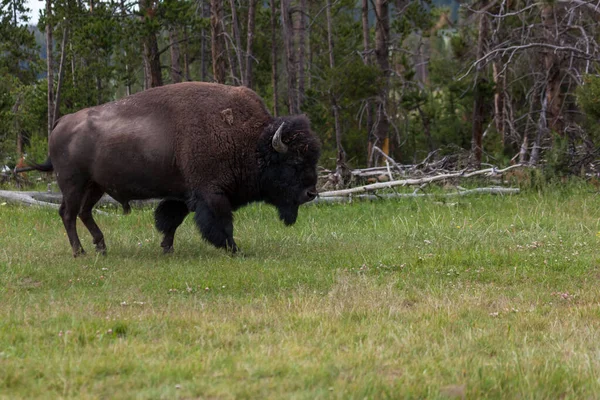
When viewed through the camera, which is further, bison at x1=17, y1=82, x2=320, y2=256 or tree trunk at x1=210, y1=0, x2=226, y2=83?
tree trunk at x1=210, y1=0, x2=226, y2=83

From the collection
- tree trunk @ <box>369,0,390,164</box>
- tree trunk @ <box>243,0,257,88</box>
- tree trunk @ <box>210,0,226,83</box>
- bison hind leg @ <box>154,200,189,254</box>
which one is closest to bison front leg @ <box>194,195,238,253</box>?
bison hind leg @ <box>154,200,189,254</box>

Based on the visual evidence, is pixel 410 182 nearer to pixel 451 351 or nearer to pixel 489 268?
pixel 489 268

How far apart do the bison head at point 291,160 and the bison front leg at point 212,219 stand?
25.8 inches

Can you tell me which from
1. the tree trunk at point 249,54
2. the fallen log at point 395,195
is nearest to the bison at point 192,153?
the fallen log at point 395,195

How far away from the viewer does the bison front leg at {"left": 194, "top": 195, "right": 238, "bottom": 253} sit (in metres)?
8.76

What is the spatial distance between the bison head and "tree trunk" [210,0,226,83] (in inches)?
261

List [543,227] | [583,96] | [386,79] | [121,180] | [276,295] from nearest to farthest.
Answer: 1. [276,295]
2. [121,180]
3. [543,227]
4. [583,96]
5. [386,79]

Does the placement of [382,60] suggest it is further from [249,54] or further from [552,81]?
[552,81]

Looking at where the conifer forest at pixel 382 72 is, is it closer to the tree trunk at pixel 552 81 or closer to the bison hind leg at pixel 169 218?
the tree trunk at pixel 552 81

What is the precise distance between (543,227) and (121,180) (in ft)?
18.5

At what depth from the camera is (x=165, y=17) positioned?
52.4 ft

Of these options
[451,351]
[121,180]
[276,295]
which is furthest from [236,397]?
[121,180]

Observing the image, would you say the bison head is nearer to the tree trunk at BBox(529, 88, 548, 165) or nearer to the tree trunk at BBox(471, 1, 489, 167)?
the tree trunk at BBox(529, 88, 548, 165)

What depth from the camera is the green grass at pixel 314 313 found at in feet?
14.0
